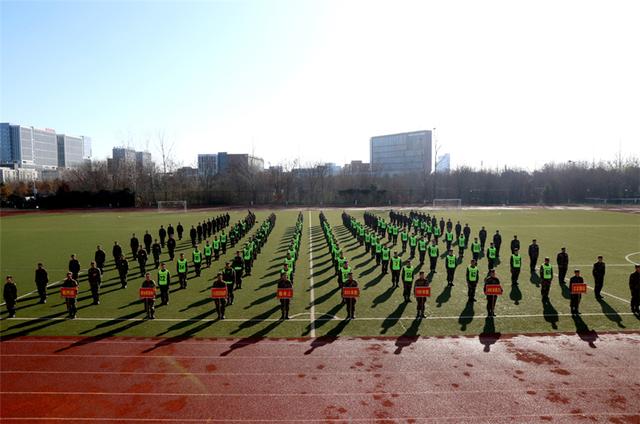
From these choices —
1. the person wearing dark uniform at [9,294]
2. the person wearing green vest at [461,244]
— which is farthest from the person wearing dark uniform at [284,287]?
the person wearing green vest at [461,244]

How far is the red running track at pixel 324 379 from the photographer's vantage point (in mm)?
7254

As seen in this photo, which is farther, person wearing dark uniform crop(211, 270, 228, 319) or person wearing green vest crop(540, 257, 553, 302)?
person wearing green vest crop(540, 257, 553, 302)

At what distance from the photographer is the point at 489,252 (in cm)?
1905

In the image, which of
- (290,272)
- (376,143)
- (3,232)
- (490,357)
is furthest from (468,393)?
(376,143)

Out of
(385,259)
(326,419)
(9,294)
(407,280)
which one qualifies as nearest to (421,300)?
(407,280)

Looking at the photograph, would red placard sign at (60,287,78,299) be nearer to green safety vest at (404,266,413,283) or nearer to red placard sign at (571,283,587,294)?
green safety vest at (404,266,413,283)

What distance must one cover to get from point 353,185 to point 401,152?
50931 millimetres

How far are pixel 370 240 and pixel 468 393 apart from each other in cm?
1482

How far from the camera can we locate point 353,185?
3221 inches

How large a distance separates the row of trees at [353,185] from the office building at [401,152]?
3528cm

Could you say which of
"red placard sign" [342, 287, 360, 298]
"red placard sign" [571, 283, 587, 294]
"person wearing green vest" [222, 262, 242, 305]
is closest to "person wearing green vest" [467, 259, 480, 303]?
"red placard sign" [571, 283, 587, 294]

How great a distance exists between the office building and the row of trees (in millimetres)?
35276

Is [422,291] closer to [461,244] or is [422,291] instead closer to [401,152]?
[461,244]

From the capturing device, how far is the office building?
122m
